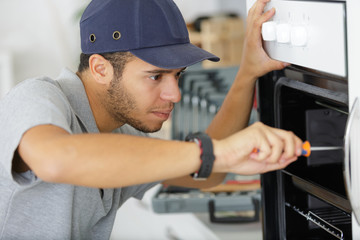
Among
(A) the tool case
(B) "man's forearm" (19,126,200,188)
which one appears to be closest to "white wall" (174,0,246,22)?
(A) the tool case

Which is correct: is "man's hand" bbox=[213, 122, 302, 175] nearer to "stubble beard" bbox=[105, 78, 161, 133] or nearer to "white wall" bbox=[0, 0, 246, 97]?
"stubble beard" bbox=[105, 78, 161, 133]

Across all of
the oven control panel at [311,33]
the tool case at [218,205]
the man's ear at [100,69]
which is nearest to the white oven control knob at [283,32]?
the oven control panel at [311,33]

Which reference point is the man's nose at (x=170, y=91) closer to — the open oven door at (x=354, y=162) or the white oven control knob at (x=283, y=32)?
the white oven control knob at (x=283, y=32)

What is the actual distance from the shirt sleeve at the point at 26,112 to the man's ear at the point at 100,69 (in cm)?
19

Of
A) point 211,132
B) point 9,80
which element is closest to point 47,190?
point 211,132

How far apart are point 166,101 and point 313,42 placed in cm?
46

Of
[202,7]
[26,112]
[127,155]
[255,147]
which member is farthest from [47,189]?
[202,7]

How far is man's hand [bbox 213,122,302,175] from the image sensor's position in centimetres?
95

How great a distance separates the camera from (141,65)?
1.28m

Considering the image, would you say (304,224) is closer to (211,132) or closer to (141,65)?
(211,132)

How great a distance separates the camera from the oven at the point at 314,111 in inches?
35.8

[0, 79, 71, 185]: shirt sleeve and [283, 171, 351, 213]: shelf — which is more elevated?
[0, 79, 71, 185]: shirt sleeve

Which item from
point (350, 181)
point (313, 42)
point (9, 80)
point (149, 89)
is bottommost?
point (9, 80)

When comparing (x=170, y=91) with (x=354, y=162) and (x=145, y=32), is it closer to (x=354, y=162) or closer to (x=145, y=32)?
(x=145, y=32)
